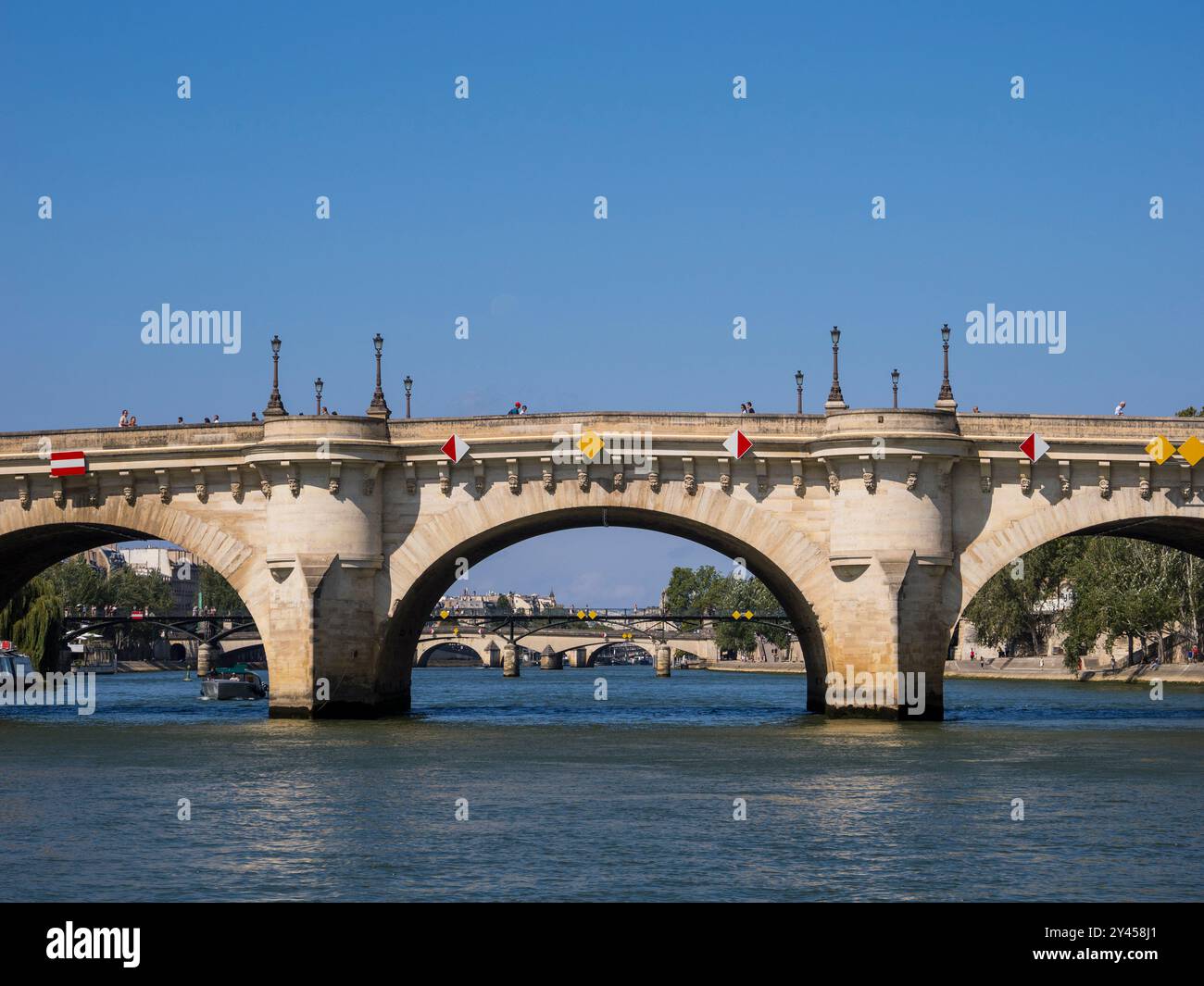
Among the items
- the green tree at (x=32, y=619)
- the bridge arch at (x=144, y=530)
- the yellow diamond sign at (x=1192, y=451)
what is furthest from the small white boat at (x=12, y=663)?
the yellow diamond sign at (x=1192, y=451)

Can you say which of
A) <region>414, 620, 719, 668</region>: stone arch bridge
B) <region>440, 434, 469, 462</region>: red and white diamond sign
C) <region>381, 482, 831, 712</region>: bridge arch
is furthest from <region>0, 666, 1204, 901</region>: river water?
<region>414, 620, 719, 668</region>: stone arch bridge

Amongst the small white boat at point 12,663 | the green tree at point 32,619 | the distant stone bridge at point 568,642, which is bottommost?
the distant stone bridge at point 568,642

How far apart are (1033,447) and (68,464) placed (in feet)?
96.5

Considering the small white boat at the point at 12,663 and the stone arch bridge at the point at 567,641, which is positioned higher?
the small white boat at the point at 12,663

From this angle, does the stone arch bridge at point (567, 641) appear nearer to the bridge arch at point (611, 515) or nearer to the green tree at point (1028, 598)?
the green tree at point (1028, 598)

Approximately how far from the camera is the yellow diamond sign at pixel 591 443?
53688mm

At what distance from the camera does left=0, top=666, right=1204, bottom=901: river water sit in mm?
26203

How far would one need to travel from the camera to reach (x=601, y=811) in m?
33.8

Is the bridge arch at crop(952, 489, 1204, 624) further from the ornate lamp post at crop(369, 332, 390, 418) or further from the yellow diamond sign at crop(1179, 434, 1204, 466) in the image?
the ornate lamp post at crop(369, 332, 390, 418)

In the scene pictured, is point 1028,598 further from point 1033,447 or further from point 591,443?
point 591,443

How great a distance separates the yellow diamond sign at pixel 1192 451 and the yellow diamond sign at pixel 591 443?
1720 cm

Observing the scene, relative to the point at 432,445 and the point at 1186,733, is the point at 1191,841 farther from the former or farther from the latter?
the point at 432,445

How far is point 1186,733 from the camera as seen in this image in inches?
2101
